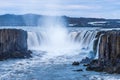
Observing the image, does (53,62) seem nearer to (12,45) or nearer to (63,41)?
(12,45)

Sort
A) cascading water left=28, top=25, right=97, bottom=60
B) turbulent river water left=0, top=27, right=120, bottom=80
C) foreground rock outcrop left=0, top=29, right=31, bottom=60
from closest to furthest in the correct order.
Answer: turbulent river water left=0, top=27, right=120, bottom=80 → foreground rock outcrop left=0, top=29, right=31, bottom=60 → cascading water left=28, top=25, right=97, bottom=60

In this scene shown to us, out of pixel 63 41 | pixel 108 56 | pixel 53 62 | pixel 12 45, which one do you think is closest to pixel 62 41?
pixel 63 41

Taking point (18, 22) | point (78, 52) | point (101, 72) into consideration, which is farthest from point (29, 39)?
point (18, 22)

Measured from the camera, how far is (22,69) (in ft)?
140

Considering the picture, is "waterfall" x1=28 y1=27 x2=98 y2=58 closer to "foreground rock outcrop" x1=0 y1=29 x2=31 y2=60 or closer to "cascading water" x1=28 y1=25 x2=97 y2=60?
"cascading water" x1=28 y1=25 x2=97 y2=60

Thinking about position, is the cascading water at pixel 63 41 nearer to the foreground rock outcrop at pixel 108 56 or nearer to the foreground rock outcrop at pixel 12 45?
the foreground rock outcrop at pixel 12 45

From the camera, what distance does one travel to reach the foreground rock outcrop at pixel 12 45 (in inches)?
2066

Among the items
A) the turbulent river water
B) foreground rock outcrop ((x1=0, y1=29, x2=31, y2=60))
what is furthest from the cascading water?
foreground rock outcrop ((x1=0, y1=29, x2=31, y2=60))

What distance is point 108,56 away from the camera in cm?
4350

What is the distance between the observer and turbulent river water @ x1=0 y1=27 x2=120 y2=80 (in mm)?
38438

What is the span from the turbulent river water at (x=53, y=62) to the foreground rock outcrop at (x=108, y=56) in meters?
0.96

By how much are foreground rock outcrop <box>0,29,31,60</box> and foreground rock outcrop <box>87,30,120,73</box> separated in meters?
12.0

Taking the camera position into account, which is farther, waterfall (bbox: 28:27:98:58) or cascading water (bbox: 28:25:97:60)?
waterfall (bbox: 28:27:98:58)

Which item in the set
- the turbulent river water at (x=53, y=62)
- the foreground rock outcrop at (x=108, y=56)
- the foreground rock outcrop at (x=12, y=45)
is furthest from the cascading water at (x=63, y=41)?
the foreground rock outcrop at (x=108, y=56)
